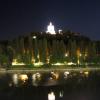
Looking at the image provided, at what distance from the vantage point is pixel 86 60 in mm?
65625

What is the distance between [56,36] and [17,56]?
21.0 metres

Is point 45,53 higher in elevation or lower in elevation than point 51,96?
higher

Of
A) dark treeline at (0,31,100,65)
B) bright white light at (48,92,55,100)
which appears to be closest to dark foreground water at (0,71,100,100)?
bright white light at (48,92,55,100)

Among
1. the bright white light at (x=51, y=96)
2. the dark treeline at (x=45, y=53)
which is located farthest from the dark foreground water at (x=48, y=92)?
the dark treeline at (x=45, y=53)

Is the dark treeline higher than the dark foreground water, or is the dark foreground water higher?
the dark treeline

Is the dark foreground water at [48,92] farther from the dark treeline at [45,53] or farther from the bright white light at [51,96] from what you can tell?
the dark treeline at [45,53]

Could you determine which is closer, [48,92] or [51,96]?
[51,96]

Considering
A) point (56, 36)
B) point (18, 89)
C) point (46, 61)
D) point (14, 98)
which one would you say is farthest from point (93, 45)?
point (14, 98)

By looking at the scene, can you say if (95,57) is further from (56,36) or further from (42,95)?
(42,95)

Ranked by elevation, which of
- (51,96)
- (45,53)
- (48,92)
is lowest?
(51,96)

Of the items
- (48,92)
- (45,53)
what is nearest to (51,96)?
(48,92)

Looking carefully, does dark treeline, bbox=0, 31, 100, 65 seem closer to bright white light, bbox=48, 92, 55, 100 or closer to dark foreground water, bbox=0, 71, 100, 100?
dark foreground water, bbox=0, 71, 100, 100

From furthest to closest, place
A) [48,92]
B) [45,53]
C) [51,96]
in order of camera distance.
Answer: [45,53] → [48,92] → [51,96]

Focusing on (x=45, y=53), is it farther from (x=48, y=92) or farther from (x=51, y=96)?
(x=51, y=96)
